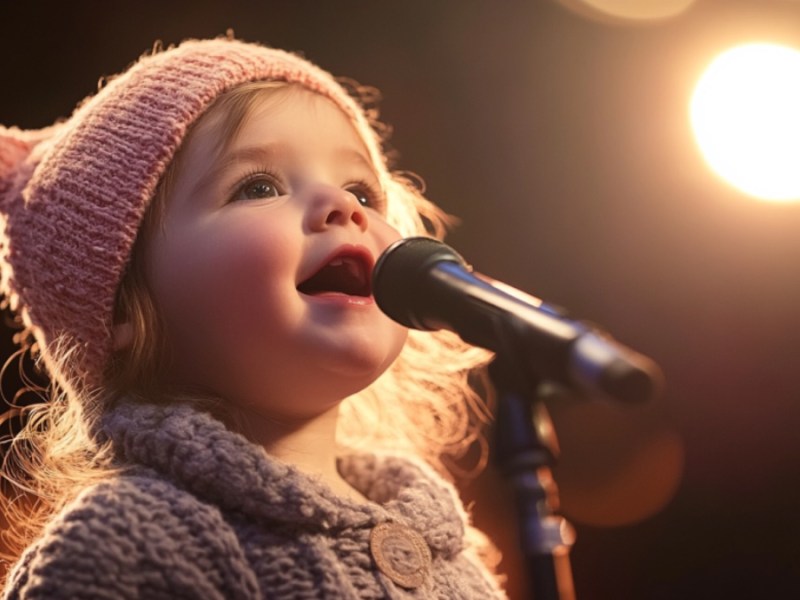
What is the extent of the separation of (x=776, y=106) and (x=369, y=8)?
36.8 inches

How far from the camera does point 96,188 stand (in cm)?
114

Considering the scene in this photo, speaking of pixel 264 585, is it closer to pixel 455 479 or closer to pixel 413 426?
pixel 413 426

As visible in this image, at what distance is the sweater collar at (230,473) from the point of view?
0.89 metres

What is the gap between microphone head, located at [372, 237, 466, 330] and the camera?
801 millimetres

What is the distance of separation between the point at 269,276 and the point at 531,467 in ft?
1.42

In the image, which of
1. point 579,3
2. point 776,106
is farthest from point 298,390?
point 776,106

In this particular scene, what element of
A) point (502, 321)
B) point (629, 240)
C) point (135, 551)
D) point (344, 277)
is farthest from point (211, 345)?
point (629, 240)

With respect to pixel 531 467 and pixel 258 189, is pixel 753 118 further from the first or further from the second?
pixel 531 467

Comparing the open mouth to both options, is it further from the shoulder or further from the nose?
the shoulder

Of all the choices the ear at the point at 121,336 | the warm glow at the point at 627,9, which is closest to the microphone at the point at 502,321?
the ear at the point at 121,336

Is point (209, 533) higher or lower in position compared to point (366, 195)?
lower

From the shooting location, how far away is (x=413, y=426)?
1.58 m

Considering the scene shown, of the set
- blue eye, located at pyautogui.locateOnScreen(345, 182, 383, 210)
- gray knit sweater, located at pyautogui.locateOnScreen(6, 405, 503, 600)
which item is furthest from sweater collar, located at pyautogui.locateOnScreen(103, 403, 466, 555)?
blue eye, located at pyautogui.locateOnScreen(345, 182, 383, 210)

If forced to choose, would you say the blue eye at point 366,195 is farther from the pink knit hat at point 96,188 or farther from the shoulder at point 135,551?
the shoulder at point 135,551
